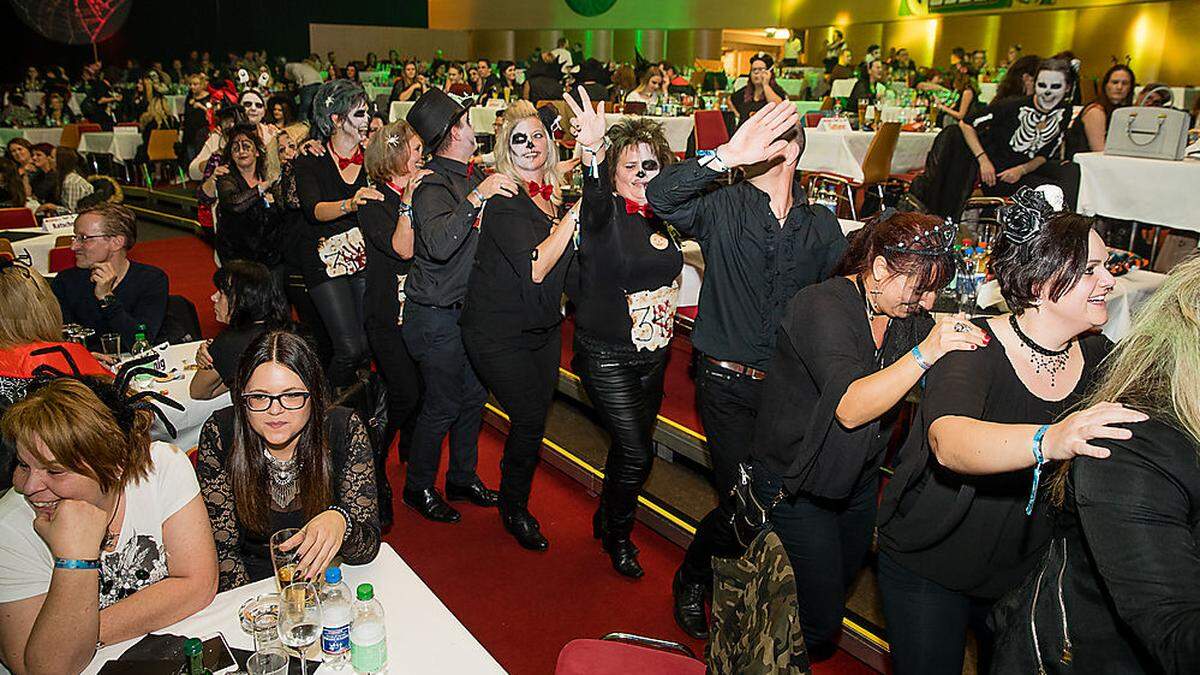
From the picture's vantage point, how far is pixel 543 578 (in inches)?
131

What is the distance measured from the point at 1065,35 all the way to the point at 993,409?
14.9 m

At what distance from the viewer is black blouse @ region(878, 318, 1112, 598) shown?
1846mm

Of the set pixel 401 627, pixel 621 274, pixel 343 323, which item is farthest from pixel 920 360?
pixel 343 323

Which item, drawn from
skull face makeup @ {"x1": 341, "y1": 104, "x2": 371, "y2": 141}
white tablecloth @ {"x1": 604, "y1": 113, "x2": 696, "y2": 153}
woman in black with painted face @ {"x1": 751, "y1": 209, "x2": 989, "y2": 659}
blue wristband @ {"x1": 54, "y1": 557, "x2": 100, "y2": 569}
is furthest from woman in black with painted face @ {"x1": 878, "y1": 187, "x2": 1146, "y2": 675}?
white tablecloth @ {"x1": 604, "y1": 113, "x2": 696, "y2": 153}

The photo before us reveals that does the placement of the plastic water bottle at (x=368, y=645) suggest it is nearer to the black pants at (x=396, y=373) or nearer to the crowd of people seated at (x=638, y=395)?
the crowd of people seated at (x=638, y=395)

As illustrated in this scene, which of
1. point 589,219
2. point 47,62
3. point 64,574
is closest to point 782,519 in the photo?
point 589,219

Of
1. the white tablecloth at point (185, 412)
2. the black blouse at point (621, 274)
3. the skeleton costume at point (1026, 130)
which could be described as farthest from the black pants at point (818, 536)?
the skeleton costume at point (1026, 130)

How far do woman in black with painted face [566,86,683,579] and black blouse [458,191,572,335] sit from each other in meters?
0.18

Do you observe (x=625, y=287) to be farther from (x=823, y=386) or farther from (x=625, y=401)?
(x=823, y=386)

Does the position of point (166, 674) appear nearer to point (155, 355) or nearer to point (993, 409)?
point (993, 409)

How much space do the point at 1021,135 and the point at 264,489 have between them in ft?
16.8

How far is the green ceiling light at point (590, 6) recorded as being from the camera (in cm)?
2006

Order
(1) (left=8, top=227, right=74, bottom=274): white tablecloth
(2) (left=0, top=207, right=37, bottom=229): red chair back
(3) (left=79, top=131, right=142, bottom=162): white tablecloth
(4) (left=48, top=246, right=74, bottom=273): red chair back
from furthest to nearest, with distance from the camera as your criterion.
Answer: (3) (left=79, top=131, right=142, bottom=162): white tablecloth < (2) (left=0, top=207, right=37, bottom=229): red chair back < (1) (left=8, top=227, right=74, bottom=274): white tablecloth < (4) (left=48, top=246, right=74, bottom=273): red chair back

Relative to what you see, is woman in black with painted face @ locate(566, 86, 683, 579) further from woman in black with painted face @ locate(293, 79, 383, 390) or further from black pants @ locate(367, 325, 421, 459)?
woman in black with painted face @ locate(293, 79, 383, 390)
